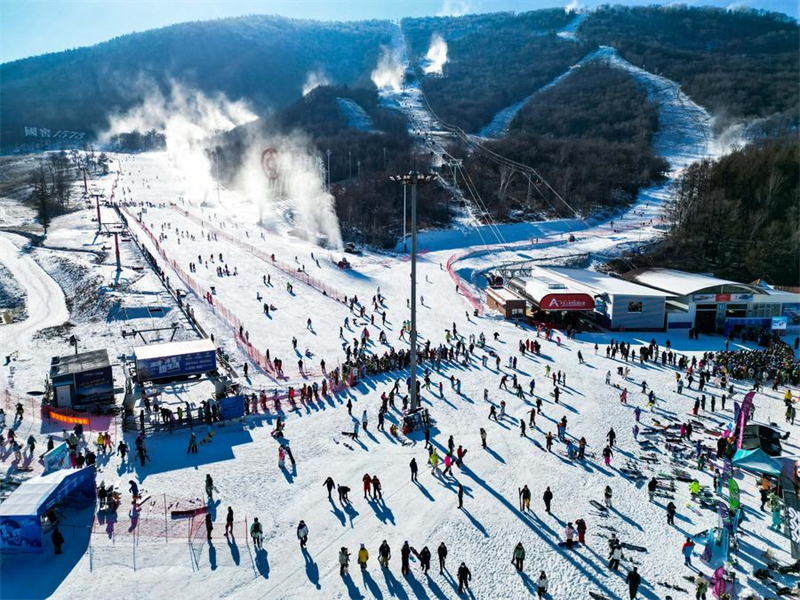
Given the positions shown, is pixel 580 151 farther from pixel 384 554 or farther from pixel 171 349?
pixel 384 554

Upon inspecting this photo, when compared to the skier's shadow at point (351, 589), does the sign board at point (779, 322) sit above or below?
below

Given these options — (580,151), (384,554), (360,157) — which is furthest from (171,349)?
(580,151)

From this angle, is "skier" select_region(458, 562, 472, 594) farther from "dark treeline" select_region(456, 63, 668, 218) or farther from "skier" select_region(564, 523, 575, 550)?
"dark treeline" select_region(456, 63, 668, 218)

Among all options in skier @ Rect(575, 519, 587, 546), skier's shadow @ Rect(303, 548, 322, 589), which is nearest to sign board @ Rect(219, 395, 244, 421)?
skier's shadow @ Rect(303, 548, 322, 589)

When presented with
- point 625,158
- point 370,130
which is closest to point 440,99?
point 370,130

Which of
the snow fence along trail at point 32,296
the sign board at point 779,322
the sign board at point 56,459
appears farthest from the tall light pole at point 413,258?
the sign board at point 779,322

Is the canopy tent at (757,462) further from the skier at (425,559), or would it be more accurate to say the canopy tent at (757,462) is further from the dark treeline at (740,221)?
the dark treeline at (740,221)
